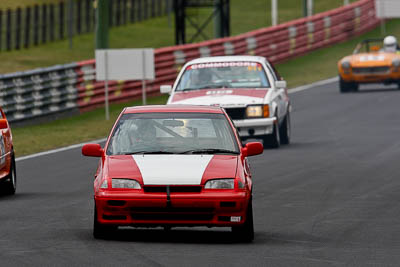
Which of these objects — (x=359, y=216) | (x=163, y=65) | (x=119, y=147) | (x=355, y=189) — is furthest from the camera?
(x=163, y=65)

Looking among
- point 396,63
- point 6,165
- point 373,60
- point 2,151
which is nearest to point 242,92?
point 6,165

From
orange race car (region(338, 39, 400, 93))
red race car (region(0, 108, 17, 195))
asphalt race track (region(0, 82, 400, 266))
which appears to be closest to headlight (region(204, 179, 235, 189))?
asphalt race track (region(0, 82, 400, 266))

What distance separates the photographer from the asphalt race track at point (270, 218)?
1000cm

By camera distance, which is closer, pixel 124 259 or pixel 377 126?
pixel 124 259

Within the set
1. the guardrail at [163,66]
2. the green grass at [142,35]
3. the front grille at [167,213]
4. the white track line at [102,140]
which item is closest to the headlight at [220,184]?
the front grille at [167,213]

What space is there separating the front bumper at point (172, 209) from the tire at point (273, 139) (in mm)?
10521

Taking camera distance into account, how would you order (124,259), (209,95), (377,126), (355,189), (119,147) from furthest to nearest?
(377,126) → (209,95) → (355,189) → (119,147) → (124,259)

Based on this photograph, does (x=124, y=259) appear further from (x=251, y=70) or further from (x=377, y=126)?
(x=377, y=126)

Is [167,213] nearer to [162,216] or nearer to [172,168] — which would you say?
[162,216]

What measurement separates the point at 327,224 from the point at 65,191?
4.30 metres

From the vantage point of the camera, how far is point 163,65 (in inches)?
1342

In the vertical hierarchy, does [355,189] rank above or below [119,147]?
below

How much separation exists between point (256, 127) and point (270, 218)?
328 inches

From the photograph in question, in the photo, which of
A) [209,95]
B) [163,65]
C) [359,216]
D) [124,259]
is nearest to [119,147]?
[124,259]
